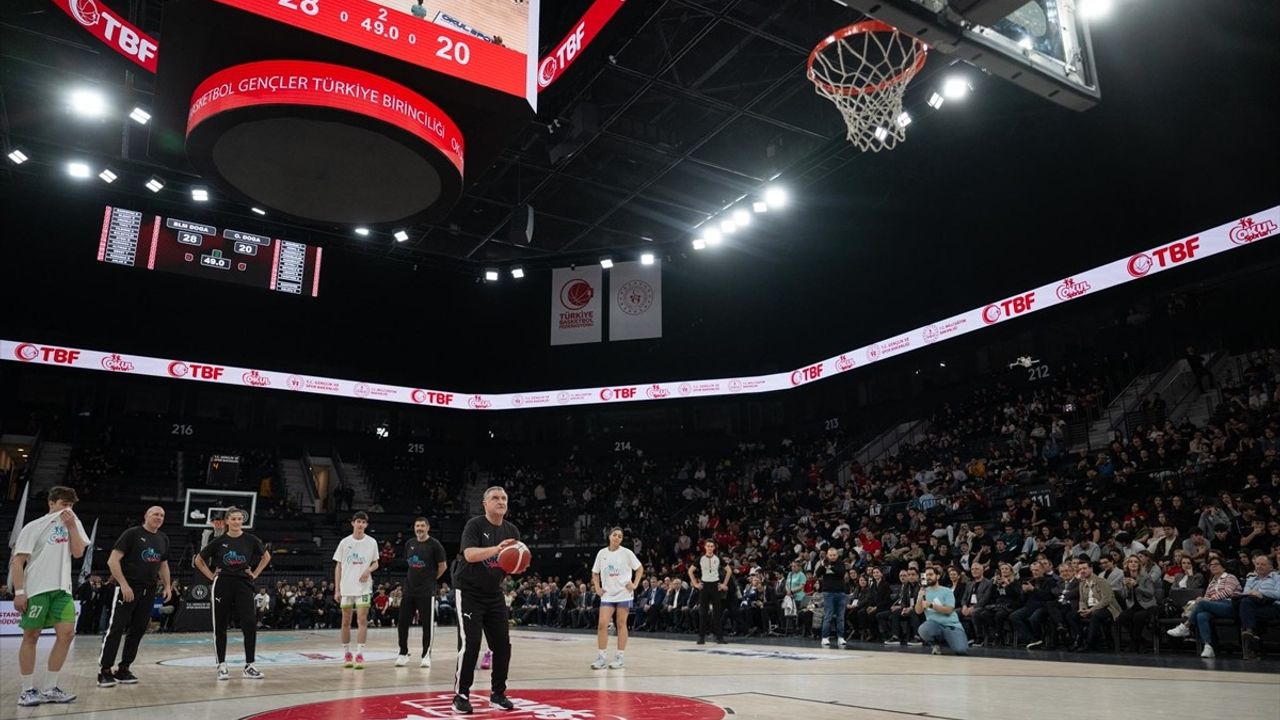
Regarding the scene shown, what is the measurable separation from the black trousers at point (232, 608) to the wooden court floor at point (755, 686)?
37 centimetres

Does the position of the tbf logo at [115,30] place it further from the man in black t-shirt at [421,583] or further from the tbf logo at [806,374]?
the tbf logo at [806,374]

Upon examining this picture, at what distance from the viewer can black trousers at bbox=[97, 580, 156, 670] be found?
283 inches

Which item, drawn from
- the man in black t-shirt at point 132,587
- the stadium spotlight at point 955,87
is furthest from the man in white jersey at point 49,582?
the stadium spotlight at point 955,87

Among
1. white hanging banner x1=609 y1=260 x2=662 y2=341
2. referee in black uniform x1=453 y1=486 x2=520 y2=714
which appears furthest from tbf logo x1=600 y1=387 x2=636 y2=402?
referee in black uniform x1=453 y1=486 x2=520 y2=714

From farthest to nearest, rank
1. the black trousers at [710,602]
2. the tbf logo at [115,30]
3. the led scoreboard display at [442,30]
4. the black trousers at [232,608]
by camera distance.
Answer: the black trousers at [710,602] → the tbf logo at [115,30] → the led scoreboard display at [442,30] → the black trousers at [232,608]

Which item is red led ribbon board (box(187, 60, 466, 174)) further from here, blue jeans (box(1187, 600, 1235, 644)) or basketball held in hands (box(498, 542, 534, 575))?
blue jeans (box(1187, 600, 1235, 644))

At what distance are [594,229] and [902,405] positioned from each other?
12264 mm

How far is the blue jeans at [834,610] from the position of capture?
1356 cm

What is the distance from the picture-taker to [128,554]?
739 centimetres

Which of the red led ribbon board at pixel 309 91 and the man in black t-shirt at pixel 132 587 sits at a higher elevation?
the red led ribbon board at pixel 309 91

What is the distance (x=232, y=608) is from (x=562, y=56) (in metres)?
10.5

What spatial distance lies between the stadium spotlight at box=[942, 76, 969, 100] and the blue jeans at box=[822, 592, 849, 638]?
992 centimetres

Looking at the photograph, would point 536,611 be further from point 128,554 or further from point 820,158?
point 128,554

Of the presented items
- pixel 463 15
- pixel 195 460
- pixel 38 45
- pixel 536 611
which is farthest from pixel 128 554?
pixel 195 460
